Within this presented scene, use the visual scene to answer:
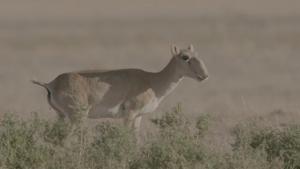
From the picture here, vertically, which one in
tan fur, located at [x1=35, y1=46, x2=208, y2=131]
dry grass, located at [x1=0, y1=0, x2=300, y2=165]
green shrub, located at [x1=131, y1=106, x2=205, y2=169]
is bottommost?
green shrub, located at [x1=131, y1=106, x2=205, y2=169]

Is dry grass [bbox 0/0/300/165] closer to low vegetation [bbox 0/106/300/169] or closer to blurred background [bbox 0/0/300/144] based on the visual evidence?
blurred background [bbox 0/0/300/144]

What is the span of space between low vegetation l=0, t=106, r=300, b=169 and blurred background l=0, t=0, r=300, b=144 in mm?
1390

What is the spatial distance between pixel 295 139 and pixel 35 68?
17007 mm

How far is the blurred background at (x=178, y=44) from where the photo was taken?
20.8m

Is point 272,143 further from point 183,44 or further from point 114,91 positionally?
point 183,44

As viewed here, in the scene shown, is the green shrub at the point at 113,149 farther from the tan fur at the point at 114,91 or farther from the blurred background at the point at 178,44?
the tan fur at the point at 114,91

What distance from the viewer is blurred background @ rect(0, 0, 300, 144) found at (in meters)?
20.8

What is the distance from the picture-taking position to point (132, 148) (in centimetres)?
1085

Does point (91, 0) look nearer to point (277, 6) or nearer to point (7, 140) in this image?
point (277, 6)

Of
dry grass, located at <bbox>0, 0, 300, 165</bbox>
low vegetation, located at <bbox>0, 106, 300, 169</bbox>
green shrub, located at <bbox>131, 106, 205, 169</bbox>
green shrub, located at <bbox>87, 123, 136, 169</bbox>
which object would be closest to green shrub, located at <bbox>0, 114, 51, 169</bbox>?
low vegetation, located at <bbox>0, 106, 300, 169</bbox>

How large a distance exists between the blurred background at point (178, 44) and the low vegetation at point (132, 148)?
1.39 meters

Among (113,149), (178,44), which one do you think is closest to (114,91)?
(113,149)

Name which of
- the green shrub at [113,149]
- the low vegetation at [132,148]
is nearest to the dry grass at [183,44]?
the low vegetation at [132,148]

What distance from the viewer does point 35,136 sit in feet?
37.7
